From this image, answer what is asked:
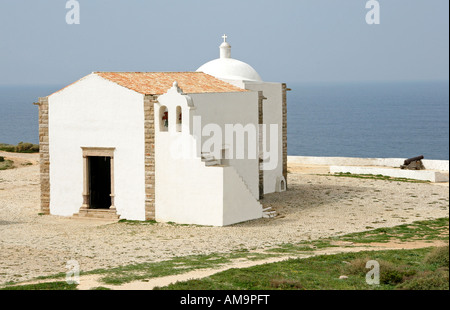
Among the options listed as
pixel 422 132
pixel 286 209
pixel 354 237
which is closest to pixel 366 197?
pixel 286 209

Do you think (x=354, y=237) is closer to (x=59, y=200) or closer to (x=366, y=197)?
(x=366, y=197)

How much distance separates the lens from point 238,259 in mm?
19438

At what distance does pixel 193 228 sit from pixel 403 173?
15.9 meters

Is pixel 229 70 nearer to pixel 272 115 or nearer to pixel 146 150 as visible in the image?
pixel 272 115

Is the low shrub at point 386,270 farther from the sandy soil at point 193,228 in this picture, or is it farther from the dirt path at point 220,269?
the sandy soil at point 193,228

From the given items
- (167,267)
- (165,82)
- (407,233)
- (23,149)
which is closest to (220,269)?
(167,267)

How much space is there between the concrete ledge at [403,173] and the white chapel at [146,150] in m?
11.0

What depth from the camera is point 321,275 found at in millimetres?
17094

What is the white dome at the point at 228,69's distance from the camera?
3247cm

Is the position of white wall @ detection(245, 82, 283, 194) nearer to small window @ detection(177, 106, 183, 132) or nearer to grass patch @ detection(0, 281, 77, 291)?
small window @ detection(177, 106, 183, 132)

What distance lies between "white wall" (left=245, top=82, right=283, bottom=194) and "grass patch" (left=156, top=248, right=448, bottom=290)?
13.7m

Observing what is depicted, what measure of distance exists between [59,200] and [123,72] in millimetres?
5083

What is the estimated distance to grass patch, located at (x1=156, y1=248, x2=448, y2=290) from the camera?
15711mm
